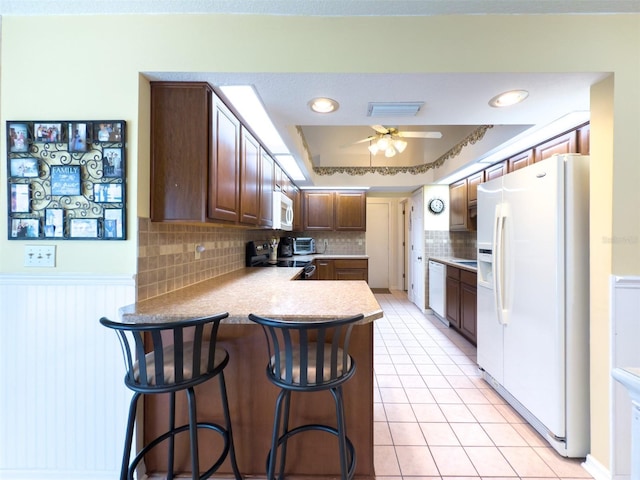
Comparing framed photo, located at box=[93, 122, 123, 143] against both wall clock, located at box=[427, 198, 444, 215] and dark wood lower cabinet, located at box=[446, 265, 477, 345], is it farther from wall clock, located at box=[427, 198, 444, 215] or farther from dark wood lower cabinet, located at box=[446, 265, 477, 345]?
wall clock, located at box=[427, 198, 444, 215]

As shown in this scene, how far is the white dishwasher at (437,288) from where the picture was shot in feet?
12.4

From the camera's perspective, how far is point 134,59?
54.0 inches

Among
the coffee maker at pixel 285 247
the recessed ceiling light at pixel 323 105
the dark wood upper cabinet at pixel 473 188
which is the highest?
the recessed ceiling light at pixel 323 105

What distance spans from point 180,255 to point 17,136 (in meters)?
0.96

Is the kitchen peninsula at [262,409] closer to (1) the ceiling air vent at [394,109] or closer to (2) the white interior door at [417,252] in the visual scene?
(1) the ceiling air vent at [394,109]

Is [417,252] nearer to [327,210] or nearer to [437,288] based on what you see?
[437,288]

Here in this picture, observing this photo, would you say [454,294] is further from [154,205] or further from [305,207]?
[154,205]

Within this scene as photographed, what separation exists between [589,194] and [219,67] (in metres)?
2.13

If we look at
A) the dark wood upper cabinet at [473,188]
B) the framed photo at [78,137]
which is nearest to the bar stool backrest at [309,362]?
the framed photo at [78,137]

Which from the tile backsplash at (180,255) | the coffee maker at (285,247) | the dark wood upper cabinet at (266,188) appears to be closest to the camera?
the tile backsplash at (180,255)

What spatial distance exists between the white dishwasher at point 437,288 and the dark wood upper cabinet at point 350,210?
1.39 metres

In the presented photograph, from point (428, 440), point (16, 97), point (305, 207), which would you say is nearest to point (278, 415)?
point (428, 440)

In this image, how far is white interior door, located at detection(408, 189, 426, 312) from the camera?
4457 mm

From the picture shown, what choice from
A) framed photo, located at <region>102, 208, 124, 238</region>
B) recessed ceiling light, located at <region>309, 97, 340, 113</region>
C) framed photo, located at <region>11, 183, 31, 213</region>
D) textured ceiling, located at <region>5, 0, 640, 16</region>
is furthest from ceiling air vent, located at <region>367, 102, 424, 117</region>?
framed photo, located at <region>11, 183, 31, 213</region>
